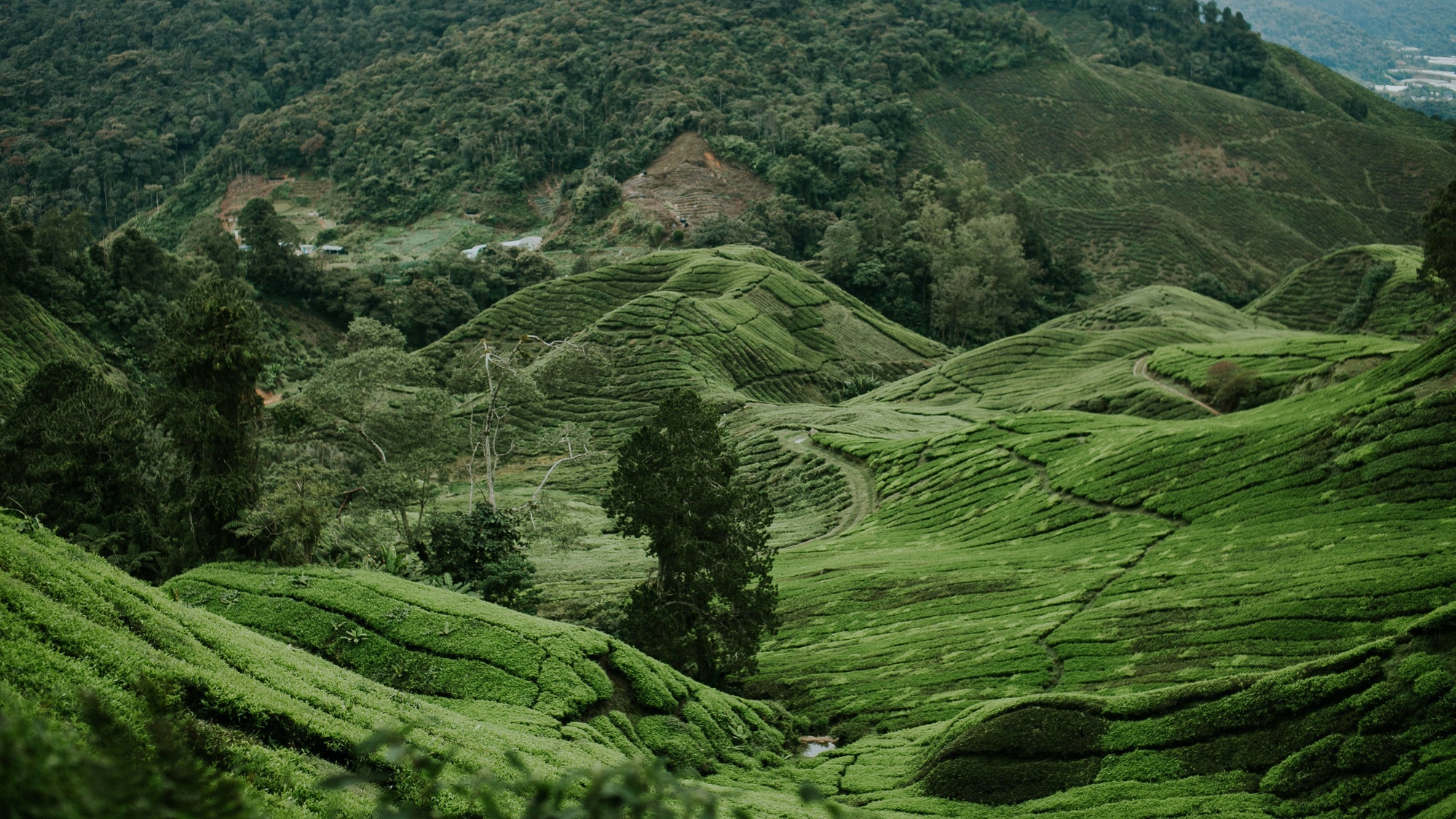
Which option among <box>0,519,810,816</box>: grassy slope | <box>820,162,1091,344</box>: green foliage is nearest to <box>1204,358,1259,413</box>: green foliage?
<box>0,519,810,816</box>: grassy slope

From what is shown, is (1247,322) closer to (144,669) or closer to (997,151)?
(997,151)

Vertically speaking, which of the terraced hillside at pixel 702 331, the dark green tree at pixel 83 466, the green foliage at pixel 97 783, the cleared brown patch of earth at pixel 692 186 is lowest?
the terraced hillside at pixel 702 331

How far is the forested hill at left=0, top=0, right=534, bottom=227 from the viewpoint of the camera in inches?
5438

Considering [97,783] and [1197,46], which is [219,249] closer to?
[97,783]

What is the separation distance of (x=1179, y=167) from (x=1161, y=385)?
110514mm

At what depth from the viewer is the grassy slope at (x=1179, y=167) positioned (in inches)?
5384

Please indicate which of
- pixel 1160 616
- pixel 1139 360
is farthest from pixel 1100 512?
pixel 1139 360

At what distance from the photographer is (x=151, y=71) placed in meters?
160

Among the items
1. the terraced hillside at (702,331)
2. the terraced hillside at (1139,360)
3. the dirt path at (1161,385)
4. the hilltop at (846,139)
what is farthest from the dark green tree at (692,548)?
the hilltop at (846,139)

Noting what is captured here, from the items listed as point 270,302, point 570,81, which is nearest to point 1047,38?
point 570,81

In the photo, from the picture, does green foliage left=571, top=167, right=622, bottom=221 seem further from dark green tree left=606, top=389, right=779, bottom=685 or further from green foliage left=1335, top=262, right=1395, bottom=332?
dark green tree left=606, top=389, right=779, bottom=685

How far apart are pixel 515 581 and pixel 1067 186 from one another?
449ft

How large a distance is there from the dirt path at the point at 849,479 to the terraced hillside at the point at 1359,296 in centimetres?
6372

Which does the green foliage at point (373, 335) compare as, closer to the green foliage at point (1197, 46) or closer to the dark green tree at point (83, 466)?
the dark green tree at point (83, 466)
